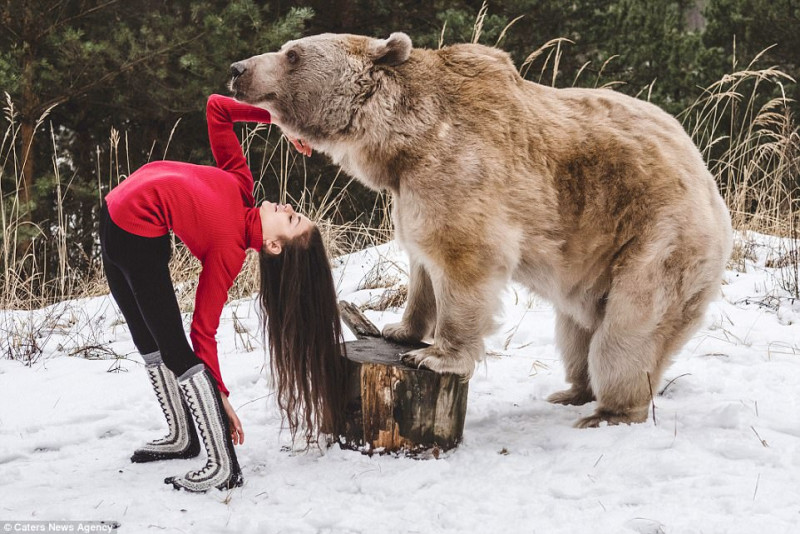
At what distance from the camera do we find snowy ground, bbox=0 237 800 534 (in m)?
2.33

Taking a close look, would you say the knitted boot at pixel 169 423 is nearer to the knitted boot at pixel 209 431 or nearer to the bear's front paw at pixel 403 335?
the knitted boot at pixel 209 431

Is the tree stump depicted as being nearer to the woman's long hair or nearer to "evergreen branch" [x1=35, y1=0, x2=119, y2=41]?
the woman's long hair

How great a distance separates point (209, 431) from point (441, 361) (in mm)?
935

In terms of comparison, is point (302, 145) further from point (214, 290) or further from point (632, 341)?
point (632, 341)

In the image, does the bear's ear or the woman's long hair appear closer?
the woman's long hair

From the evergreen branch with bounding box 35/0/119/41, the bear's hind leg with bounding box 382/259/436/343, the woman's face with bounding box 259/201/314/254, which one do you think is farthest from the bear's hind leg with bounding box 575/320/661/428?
the evergreen branch with bounding box 35/0/119/41

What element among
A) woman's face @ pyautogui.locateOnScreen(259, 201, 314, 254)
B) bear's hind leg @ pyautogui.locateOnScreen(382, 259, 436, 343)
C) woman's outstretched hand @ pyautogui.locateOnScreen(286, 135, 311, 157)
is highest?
woman's outstretched hand @ pyautogui.locateOnScreen(286, 135, 311, 157)

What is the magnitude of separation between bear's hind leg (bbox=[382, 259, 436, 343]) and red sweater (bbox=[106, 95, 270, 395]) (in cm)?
96

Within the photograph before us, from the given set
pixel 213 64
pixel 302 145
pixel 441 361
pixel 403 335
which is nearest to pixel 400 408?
pixel 441 361

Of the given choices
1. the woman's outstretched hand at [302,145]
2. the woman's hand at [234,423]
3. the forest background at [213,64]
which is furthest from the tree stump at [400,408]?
the forest background at [213,64]

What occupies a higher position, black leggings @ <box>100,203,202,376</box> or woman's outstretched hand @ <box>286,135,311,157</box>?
woman's outstretched hand @ <box>286,135,311,157</box>

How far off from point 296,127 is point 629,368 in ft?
5.66

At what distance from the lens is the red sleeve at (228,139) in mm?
2936

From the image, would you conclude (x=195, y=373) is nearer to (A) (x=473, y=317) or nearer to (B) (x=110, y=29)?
(A) (x=473, y=317)
